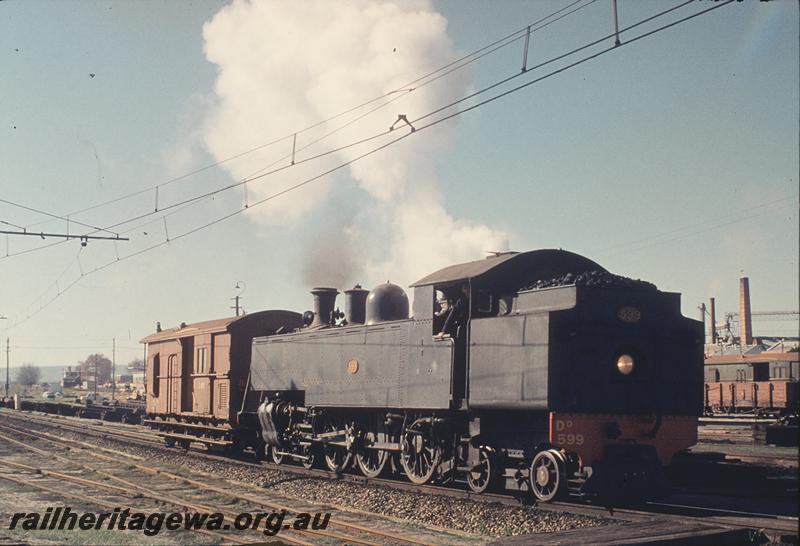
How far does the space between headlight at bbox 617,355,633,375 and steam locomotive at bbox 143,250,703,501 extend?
0.12 feet

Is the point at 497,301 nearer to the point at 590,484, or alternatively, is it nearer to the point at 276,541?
the point at 590,484

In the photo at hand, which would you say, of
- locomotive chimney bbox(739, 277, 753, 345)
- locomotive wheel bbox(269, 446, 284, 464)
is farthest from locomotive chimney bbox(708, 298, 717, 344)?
locomotive wheel bbox(269, 446, 284, 464)

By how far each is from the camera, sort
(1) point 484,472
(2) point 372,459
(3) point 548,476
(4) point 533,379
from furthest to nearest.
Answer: (2) point 372,459 < (1) point 484,472 < (4) point 533,379 < (3) point 548,476

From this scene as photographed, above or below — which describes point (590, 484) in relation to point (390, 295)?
below

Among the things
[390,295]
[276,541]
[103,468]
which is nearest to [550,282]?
[390,295]

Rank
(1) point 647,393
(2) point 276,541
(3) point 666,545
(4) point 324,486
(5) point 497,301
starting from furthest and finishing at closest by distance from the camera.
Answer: (4) point 324,486, (5) point 497,301, (1) point 647,393, (2) point 276,541, (3) point 666,545

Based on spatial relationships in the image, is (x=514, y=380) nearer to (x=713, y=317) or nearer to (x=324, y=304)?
(x=324, y=304)

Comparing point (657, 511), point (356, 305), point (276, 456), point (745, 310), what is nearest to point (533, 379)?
point (657, 511)

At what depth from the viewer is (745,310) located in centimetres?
6669

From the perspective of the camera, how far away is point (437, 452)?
1430 cm

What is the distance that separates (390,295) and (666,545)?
851cm

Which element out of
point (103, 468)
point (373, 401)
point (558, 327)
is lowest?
point (103, 468)

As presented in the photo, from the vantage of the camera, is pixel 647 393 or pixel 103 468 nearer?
pixel 647 393

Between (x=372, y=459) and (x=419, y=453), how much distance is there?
2116mm
